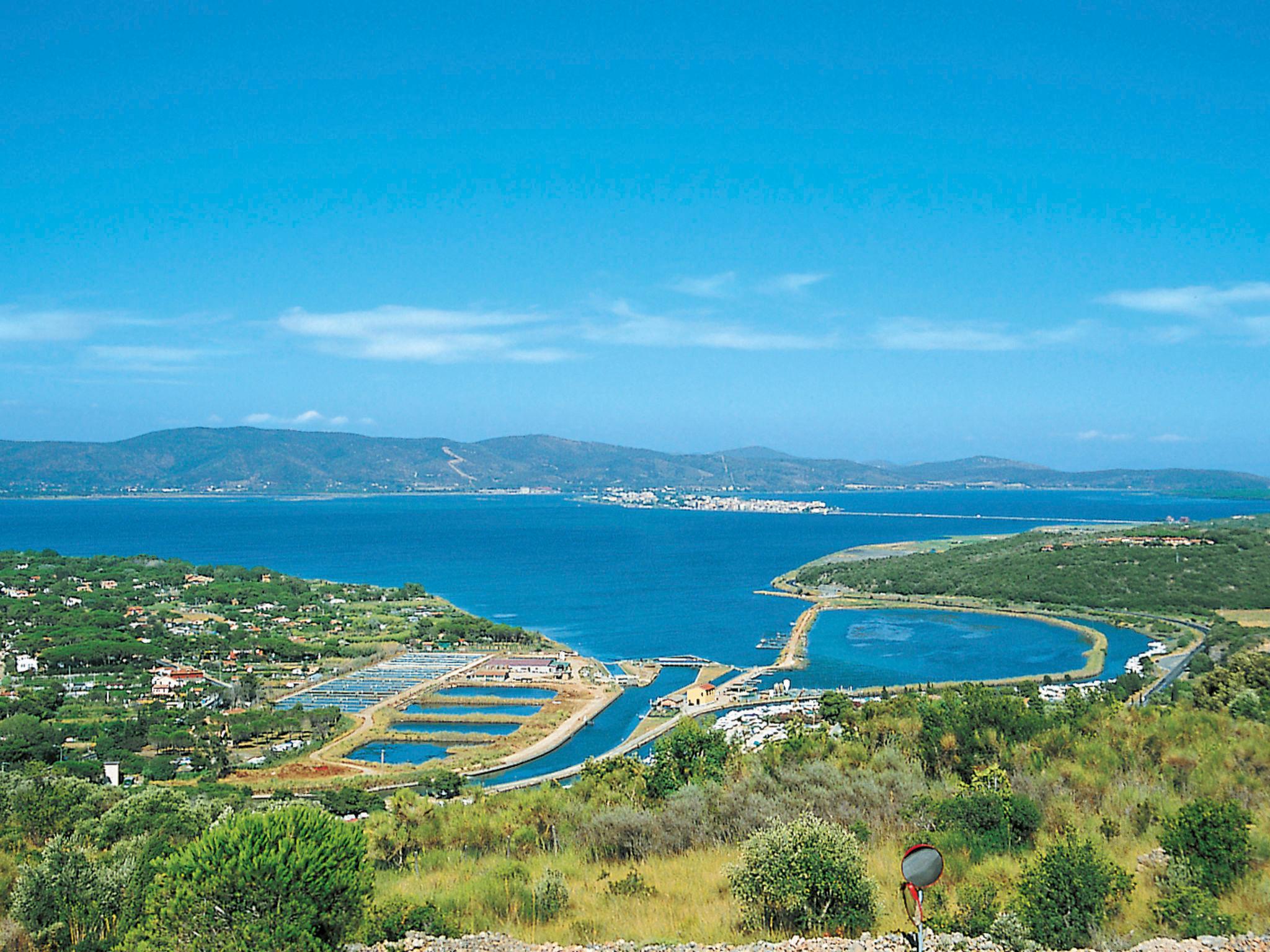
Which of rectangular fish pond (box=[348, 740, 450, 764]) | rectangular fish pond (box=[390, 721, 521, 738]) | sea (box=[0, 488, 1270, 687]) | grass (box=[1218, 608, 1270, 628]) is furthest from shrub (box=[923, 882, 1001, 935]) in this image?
grass (box=[1218, 608, 1270, 628])

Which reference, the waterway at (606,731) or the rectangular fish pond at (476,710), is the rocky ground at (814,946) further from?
the rectangular fish pond at (476,710)

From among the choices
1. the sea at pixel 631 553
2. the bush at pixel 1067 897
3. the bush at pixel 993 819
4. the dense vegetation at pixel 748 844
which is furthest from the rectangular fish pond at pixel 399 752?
the bush at pixel 1067 897

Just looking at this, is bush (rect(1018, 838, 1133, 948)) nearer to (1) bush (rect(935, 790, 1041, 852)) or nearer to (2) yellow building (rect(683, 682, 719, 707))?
(1) bush (rect(935, 790, 1041, 852))

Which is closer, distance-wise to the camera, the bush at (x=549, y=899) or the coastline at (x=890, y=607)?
the bush at (x=549, y=899)

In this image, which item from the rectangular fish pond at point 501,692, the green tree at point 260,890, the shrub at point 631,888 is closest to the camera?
the green tree at point 260,890

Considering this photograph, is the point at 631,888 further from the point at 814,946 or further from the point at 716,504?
the point at 716,504

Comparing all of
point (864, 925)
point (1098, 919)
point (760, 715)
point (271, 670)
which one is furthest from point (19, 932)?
point (271, 670)
